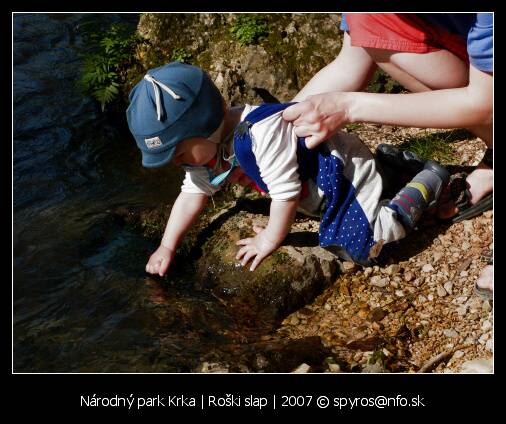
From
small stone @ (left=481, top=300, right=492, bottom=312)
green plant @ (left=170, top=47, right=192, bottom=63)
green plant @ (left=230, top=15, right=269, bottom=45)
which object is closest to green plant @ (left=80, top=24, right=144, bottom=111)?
green plant @ (left=170, top=47, right=192, bottom=63)

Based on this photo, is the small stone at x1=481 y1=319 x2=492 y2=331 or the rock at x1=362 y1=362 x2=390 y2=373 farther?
the small stone at x1=481 y1=319 x2=492 y2=331

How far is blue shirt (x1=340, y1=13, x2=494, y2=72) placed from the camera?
3195 mm

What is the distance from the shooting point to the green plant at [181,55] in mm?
5367

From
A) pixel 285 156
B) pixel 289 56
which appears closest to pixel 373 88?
pixel 289 56

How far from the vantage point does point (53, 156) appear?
5.07 m

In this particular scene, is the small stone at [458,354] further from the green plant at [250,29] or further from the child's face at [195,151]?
the green plant at [250,29]

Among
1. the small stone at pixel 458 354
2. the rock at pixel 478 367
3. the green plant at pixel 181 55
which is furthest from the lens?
the green plant at pixel 181 55

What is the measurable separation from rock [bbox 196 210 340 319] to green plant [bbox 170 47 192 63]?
1.96m

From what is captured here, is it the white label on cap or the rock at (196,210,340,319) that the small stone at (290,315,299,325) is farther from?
the white label on cap

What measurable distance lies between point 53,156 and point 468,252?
10.3ft

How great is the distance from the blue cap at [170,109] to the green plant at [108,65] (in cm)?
204

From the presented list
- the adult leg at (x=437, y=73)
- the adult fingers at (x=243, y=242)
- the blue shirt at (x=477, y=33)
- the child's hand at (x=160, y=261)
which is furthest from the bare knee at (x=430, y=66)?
the child's hand at (x=160, y=261)

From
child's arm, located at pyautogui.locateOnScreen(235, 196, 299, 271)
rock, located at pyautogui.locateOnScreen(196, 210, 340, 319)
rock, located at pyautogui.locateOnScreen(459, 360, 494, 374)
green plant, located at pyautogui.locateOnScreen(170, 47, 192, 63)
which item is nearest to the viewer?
rock, located at pyautogui.locateOnScreen(459, 360, 494, 374)
